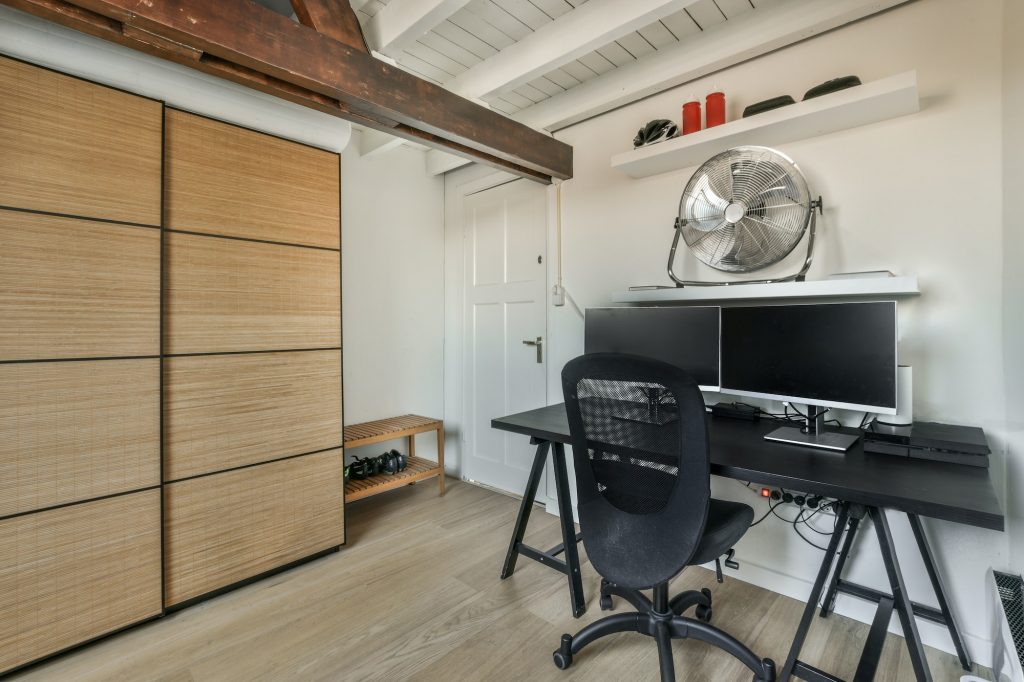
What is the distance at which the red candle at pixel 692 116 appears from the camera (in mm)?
2195

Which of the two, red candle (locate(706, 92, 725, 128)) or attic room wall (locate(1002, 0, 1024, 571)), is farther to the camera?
red candle (locate(706, 92, 725, 128))

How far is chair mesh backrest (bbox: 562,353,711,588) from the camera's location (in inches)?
53.9

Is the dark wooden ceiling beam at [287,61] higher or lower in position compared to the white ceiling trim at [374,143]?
lower

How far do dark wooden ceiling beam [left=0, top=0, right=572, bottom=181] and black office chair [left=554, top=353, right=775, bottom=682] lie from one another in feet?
3.82

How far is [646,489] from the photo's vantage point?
1.47 m

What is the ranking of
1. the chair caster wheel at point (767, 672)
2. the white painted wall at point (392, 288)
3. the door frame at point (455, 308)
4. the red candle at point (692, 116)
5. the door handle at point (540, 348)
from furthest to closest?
the door frame at point (455, 308)
the white painted wall at point (392, 288)
the door handle at point (540, 348)
the red candle at point (692, 116)
the chair caster wheel at point (767, 672)

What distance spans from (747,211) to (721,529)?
4.29 ft

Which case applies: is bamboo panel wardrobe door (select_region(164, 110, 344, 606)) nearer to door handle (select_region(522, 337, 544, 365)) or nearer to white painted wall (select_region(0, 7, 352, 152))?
white painted wall (select_region(0, 7, 352, 152))

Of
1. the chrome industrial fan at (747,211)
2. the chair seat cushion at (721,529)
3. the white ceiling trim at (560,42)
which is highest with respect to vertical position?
the white ceiling trim at (560,42)

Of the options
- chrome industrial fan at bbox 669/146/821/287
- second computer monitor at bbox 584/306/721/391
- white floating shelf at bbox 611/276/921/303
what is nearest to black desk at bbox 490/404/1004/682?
Answer: second computer monitor at bbox 584/306/721/391

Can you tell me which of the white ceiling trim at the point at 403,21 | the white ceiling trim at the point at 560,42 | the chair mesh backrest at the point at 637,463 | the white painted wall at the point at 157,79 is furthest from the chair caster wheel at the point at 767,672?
the white painted wall at the point at 157,79

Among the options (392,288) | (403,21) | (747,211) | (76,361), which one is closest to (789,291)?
(747,211)

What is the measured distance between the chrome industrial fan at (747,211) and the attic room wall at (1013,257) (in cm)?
56

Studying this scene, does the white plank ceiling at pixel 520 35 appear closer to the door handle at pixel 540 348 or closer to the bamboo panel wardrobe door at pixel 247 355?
the bamboo panel wardrobe door at pixel 247 355
